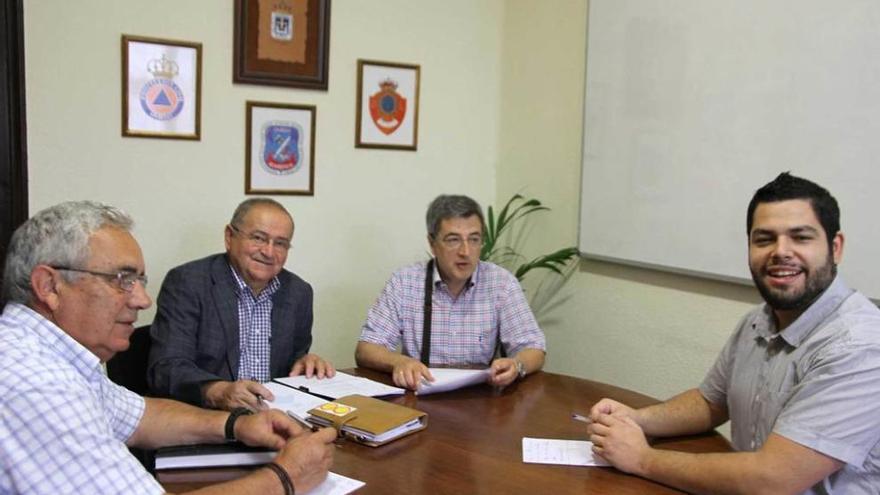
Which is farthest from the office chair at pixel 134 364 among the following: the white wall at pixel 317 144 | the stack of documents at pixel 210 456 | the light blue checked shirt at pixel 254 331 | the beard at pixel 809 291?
the beard at pixel 809 291

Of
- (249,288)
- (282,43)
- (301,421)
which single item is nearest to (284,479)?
(301,421)

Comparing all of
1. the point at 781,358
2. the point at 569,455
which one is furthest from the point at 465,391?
the point at 781,358

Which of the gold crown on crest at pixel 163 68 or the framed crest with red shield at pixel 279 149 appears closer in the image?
the gold crown on crest at pixel 163 68

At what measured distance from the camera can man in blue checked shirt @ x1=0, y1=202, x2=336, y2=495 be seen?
1.20 metres

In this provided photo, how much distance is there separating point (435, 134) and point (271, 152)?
820mm

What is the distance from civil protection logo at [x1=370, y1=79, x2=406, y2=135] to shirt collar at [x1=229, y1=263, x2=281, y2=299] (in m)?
1.23

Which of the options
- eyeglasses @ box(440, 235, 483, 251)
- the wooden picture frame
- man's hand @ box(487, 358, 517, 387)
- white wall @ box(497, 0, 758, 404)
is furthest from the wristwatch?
the wooden picture frame

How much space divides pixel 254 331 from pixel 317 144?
1185 millimetres

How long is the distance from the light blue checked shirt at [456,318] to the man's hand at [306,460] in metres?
1.13

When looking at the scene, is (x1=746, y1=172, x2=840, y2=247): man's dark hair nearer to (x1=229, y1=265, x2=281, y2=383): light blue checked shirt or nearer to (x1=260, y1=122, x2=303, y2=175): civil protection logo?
(x1=229, y1=265, x2=281, y2=383): light blue checked shirt

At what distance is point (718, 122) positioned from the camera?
8.61 feet

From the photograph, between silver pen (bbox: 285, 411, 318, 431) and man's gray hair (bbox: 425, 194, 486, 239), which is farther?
man's gray hair (bbox: 425, 194, 486, 239)

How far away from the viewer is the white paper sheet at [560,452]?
172cm

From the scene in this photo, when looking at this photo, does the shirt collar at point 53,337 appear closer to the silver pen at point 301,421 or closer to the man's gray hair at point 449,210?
the silver pen at point 301,421
